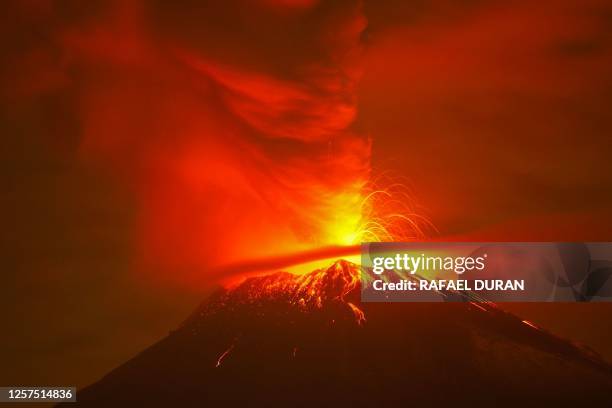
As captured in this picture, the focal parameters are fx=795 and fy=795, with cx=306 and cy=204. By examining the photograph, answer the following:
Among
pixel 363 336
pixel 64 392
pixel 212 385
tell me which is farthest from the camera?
pixel 363 336

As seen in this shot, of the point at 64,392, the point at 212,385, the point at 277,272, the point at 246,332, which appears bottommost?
the point at 64,392

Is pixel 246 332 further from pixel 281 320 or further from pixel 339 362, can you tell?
pixel 339 362

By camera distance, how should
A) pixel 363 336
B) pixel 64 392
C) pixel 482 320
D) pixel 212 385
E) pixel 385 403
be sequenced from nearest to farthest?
pixel 64 392 < pixel 385 403 < pixel 212 385 < pixel 363 336 < pixel 482 320

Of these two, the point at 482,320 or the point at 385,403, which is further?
the point at 482,320

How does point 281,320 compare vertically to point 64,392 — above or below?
above

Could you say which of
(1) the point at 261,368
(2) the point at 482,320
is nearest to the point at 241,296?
(1) the point at 261,368

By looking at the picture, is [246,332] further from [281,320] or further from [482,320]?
[482,320]
